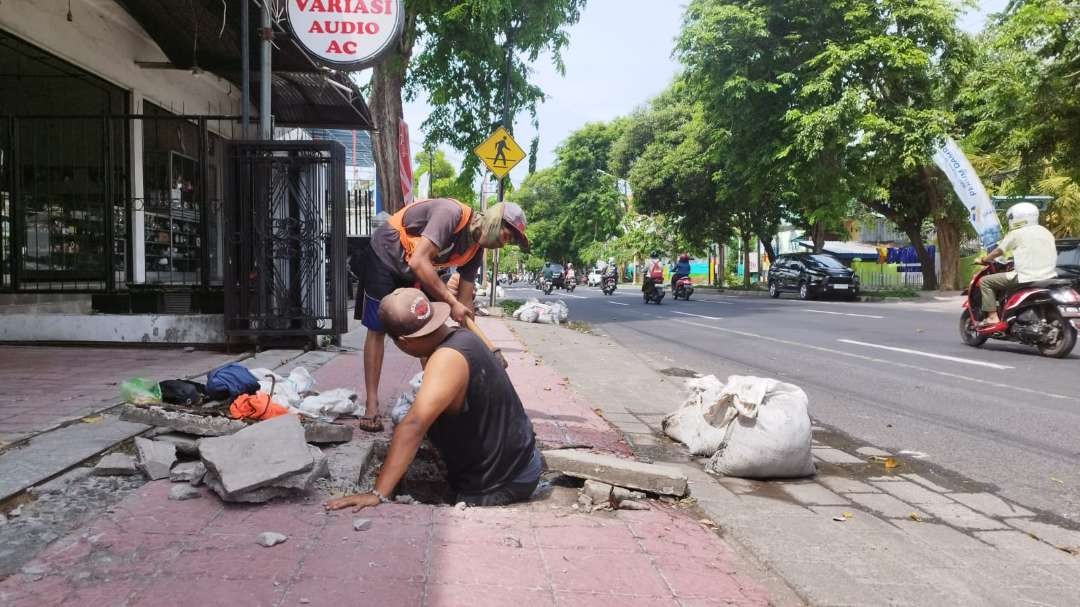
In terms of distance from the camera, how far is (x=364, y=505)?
2893 mm

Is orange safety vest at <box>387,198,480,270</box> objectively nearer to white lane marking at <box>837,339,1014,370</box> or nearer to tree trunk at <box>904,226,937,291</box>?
white lane marking at <box>837,339,1014,370</box>

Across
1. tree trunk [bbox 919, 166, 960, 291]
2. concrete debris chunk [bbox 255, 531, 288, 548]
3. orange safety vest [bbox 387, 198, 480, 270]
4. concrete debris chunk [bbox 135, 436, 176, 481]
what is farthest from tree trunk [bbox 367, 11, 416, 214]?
tree trunk [bbox 919, 166, 960, 291]

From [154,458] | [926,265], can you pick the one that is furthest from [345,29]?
[926,265]

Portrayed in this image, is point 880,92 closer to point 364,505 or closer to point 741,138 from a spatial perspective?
point 741,138

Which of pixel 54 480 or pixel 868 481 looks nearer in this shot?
pixel 54 480

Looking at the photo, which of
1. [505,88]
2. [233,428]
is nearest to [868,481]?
[233,428]

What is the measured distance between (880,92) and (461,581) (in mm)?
24908

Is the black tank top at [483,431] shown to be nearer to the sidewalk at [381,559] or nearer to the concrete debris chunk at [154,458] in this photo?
the sidewalk at [381,559]

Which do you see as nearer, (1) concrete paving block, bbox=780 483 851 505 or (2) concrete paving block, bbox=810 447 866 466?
(1) concrete paving block, bbox=780 483 851 505

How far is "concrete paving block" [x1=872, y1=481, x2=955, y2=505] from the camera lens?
3752 millimetres

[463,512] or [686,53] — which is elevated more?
[686,53]

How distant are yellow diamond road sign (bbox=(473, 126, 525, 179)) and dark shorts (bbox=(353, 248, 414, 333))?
8898 mm

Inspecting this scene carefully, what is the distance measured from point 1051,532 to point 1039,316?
7.05 meters

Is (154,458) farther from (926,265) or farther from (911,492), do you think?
(926,265)
